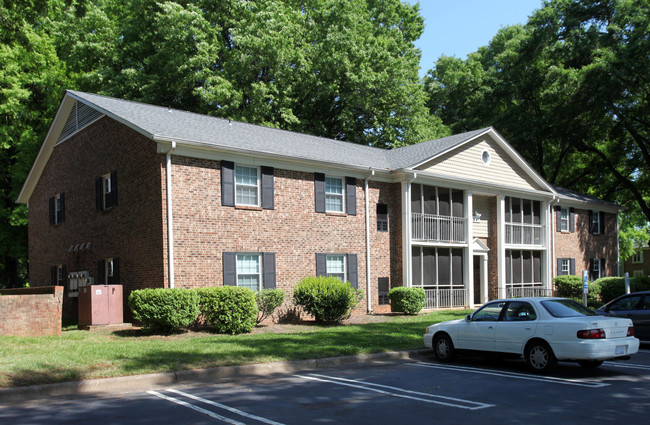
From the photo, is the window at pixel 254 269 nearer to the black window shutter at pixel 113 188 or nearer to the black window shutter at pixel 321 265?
the black window shutter at pixel 321 265

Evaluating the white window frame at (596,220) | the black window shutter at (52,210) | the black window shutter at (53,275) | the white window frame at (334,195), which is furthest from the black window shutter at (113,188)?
the white window frame at (596,220)

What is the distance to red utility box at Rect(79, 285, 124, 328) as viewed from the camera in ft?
54.0

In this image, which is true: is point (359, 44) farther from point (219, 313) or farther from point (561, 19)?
point (219, 313)

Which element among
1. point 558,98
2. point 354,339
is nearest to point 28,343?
point 354,339

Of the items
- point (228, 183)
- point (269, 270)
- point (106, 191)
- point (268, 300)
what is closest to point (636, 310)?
point (268, 300)

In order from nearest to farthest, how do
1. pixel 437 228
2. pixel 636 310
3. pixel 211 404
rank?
pixel 211 404, pixel 636 310, pixel 437 228

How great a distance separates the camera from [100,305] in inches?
655

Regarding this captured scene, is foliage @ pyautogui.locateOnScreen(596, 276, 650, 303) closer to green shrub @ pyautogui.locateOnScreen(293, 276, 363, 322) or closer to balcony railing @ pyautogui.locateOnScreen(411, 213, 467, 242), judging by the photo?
balcony railing @ pyautogui.locateOnScreen(411, 213, 467, 242)

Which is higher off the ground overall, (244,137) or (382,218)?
(244,137)

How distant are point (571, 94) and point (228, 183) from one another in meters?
24.6

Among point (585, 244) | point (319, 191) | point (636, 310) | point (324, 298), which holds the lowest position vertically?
point (636, 310)

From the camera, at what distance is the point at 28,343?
12.8 metres

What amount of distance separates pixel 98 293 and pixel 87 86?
20.7 metres

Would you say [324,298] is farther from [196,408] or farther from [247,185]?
[196,408]
